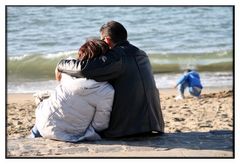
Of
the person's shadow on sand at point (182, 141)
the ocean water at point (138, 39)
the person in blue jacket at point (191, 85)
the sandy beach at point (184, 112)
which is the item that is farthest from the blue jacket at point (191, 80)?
the person's shadow on sand at point (182, 141)

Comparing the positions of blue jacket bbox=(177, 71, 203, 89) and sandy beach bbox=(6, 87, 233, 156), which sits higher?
blue jacket bbox=(177, 71, 203, 89)

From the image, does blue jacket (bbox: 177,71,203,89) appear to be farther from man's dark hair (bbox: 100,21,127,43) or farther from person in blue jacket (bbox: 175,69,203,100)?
man's dark hair (bbox: 100,21,127,43)

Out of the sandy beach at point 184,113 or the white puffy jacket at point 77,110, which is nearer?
the white puffy jacket at point 77,110

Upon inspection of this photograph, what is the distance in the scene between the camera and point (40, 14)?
2011cm

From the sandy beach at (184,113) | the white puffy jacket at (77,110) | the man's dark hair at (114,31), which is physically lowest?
the sandy beach at (184,113)

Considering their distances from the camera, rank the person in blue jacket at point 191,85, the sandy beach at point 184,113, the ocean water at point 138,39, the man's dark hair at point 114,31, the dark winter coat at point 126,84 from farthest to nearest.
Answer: the ocean water at point 138,39 < the person in blue jacket at point 191,85 < the sandy beach at point 184,113 < the man's dark hair at point 114,31 < the dark winter coat at point 126,84

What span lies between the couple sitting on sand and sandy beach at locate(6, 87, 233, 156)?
1.44m

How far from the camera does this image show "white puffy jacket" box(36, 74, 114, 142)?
5.49 m

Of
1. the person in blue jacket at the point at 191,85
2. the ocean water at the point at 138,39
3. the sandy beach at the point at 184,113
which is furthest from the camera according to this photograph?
the ocean water at the point at 138,39

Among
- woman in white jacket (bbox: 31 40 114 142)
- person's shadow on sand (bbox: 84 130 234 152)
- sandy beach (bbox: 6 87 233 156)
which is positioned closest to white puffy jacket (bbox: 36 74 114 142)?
woman in white jacket (bbox: 31 40 114 142)

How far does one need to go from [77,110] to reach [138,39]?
12145mm

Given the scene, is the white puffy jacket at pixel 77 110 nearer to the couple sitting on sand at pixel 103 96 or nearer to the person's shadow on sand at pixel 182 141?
the couple sitting on sand at pixel 103 96

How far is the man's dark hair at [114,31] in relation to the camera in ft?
18.6

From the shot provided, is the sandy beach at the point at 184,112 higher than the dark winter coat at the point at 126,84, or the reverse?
the dark winter coat at the point at 126,84
